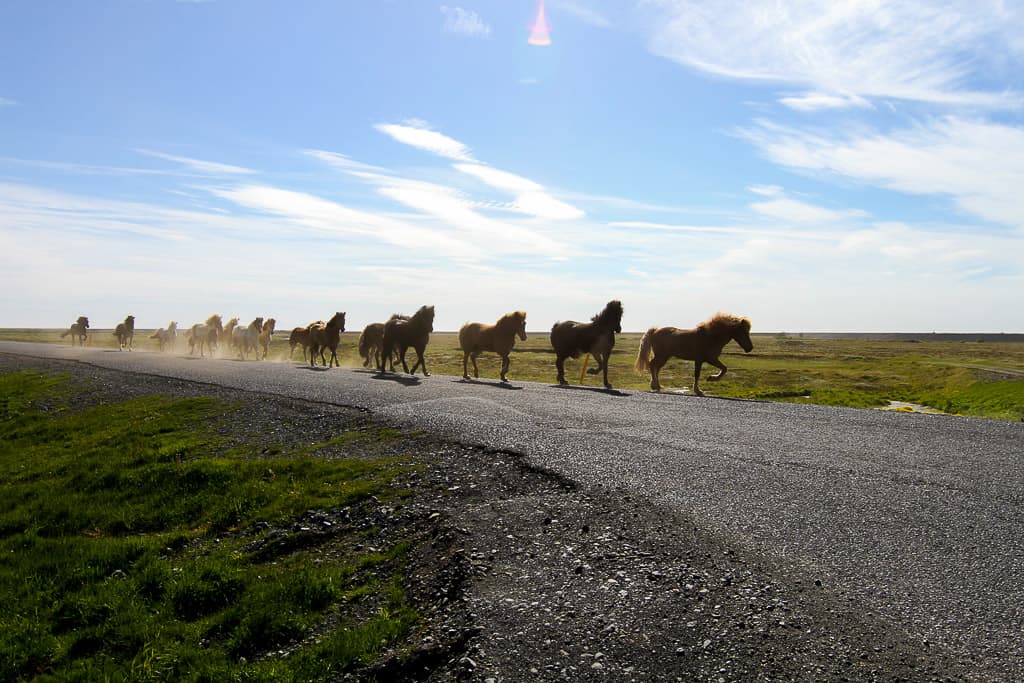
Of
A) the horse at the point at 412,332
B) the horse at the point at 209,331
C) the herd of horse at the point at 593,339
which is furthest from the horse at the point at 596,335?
the horse at the point at 209,331

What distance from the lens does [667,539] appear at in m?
7.86

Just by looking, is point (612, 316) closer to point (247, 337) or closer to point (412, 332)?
point (412, 332)

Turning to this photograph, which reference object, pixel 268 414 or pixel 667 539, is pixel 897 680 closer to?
pixel 667 539

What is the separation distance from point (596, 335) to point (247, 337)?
38.2 m

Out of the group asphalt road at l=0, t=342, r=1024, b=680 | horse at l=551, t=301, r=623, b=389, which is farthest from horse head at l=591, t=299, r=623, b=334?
asphalt road at l=0, t=342, r=1024, b=680

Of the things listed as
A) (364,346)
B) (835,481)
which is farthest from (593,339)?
(364,346)

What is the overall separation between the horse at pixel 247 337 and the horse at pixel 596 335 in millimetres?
35606

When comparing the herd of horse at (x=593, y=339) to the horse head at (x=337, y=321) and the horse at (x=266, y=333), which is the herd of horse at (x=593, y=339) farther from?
the horse at (x=266, y=333)

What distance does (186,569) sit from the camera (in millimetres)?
9391

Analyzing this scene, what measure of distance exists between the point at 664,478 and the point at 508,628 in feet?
15.0

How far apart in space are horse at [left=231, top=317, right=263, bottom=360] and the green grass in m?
39.0

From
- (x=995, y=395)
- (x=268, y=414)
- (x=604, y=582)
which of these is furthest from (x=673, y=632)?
(x=995, y=395)

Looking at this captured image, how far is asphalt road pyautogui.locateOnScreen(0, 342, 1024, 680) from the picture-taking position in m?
6.43

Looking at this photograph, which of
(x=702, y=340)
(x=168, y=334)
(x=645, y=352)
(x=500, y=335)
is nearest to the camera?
(x=702, y=340)
